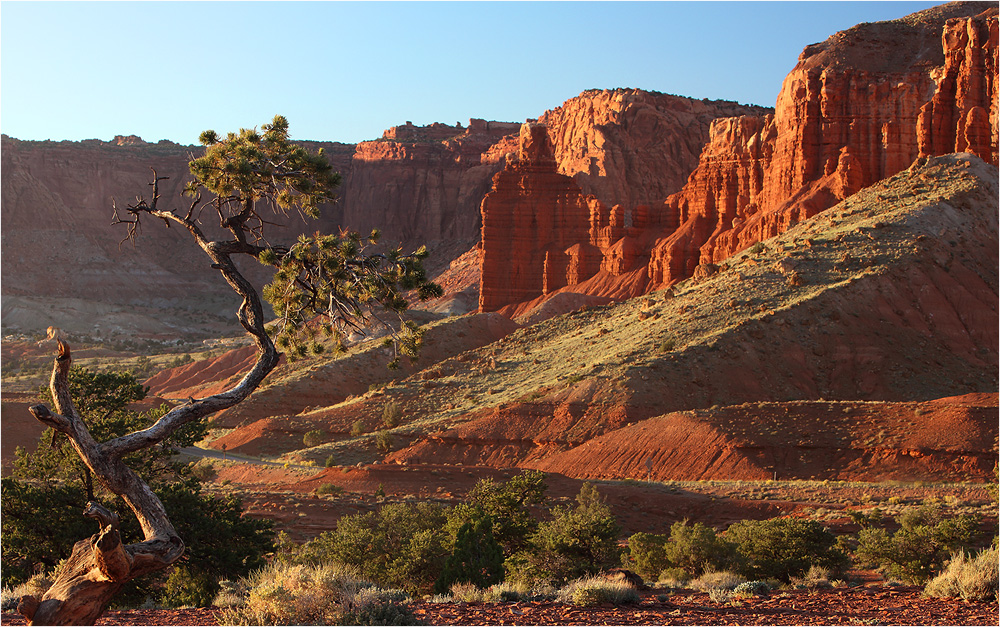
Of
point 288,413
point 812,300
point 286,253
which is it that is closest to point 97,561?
point 286,253

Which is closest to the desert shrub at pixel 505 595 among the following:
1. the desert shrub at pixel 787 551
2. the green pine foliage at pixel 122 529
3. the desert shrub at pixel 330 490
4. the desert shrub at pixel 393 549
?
the desert shrub at pixel 393 549

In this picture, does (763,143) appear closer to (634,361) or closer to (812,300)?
(812,300)

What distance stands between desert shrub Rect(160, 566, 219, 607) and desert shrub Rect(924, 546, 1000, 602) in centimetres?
1092

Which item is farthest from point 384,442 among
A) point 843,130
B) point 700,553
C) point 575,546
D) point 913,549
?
point 843,130

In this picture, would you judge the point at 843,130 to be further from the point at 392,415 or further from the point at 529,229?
the point at 392,415

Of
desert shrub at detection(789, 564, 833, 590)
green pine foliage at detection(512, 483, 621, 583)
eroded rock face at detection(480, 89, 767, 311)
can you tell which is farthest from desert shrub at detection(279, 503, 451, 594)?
eroded rock face at detection(480, 89, 767, 311)

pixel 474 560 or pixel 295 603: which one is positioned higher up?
pixel 295 603

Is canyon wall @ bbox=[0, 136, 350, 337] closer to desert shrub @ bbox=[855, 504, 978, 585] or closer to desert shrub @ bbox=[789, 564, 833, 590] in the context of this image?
desert shrub @ bbox=[855, 504, 978, 585]

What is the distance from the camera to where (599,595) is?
45.3 ft

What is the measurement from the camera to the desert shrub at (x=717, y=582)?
54.3 feet

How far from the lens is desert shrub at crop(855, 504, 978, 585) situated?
1994 cm

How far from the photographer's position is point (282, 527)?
1073 inches

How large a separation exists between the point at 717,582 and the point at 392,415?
31770mm

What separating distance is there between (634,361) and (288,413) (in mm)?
21318
